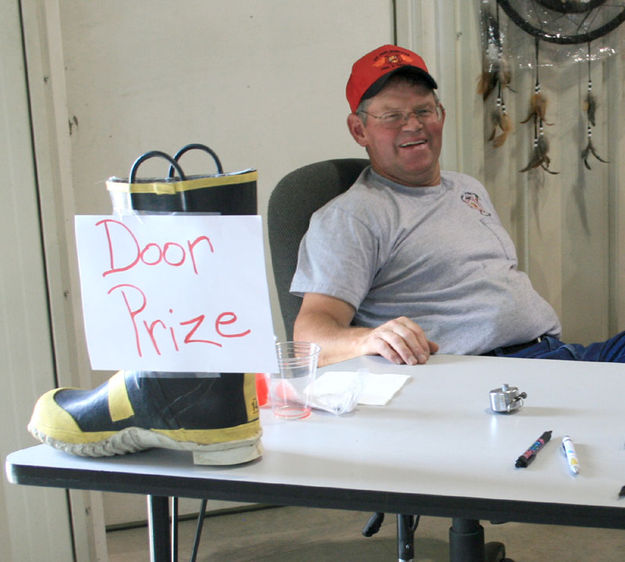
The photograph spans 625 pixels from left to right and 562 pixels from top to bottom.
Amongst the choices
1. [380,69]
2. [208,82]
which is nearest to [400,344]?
[380,69]

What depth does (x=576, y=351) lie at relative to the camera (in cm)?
162

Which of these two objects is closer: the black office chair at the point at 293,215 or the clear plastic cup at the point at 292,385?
the clear plastic cup at the point at 292,385

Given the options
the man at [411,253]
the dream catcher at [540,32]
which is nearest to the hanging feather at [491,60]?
the dream catcher at [540,32]

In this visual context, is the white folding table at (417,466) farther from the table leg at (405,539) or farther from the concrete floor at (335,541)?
the concrete floor at (335,541)

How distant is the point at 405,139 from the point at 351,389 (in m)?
0.98

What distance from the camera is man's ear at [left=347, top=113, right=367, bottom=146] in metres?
1.92

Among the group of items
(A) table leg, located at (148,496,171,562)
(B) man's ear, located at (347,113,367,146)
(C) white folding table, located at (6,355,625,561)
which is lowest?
(A) table leg, located at (148,496,171,562)

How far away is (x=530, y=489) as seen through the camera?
0.71 metres

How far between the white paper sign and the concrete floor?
142 centimetres

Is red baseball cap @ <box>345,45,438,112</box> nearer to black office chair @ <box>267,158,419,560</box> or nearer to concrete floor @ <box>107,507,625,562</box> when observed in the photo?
black office chair @ <box>267,158,419,560</box>

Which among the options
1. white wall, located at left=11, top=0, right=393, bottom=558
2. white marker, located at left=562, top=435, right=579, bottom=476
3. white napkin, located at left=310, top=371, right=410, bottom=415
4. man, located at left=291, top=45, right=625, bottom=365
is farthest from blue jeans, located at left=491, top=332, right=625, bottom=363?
white wall, located at left=11, top=0, right=393, bottom=558

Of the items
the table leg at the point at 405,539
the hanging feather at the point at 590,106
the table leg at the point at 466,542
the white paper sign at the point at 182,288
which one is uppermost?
the hanging feather at the point at 590,106

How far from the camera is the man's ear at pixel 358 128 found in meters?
1.92

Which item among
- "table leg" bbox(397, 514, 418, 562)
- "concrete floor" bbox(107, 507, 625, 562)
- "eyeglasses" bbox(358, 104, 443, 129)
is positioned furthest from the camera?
"concrete floor" bbox(107, 507, 625, 562)
